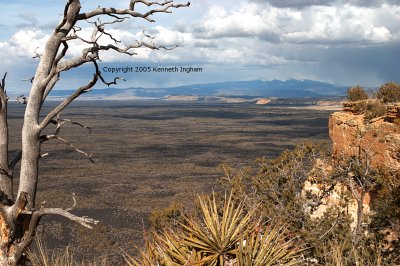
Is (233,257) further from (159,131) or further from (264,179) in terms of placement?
(159,131)

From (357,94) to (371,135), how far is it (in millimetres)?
10687

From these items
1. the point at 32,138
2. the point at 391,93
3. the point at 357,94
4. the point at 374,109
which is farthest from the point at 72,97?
the point at 357,94

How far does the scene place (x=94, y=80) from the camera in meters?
7.46

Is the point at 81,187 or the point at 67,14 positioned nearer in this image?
the point at 67,14

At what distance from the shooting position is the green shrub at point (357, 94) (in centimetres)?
3459

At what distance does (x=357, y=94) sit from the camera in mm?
34719

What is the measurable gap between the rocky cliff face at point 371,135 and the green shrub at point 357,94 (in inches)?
93.7

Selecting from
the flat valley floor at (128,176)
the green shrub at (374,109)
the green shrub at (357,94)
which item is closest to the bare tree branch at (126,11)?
the flat valley floor at (128,176)

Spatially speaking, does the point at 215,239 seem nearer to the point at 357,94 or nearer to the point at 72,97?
the point at 72,97

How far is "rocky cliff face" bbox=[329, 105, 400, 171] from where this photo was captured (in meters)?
22.0

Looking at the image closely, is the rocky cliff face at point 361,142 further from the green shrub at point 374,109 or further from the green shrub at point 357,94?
the green shrub at point 357,94

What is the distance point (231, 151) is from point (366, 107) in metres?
44.8

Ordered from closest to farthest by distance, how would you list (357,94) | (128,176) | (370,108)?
(370,108) < (357,94) < (128,176)

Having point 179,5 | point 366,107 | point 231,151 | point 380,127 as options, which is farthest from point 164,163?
point 179,5
